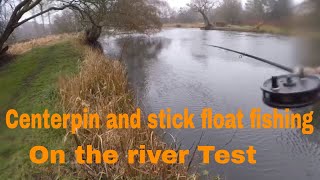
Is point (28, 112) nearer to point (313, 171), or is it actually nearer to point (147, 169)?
point (147, 169)

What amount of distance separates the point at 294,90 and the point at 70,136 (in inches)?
147

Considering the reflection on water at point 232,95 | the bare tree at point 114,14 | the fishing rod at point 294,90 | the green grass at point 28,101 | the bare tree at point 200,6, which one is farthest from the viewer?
the bare tree at point 200,6

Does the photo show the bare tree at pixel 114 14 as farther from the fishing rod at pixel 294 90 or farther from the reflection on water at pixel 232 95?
the fishing rod at pixel 294 90

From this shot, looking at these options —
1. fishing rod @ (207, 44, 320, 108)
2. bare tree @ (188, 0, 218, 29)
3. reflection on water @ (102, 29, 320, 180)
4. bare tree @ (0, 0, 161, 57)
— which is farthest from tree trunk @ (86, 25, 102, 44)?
bare tree @ (188, 0, 218, 29)


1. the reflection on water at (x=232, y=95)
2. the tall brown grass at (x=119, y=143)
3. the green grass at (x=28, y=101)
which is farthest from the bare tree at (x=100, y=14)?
the tall brown grass at (x=119, y=143)

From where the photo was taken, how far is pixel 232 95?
33.8 feet

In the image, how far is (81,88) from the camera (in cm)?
796

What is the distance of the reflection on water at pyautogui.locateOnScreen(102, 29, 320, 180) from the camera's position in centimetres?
573

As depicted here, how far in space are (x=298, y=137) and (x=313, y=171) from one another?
4.39 ft

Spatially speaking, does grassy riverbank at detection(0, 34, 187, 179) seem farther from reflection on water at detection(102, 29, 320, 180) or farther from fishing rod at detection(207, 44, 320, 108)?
fishing rod at detection(207, 44, 320, 108)

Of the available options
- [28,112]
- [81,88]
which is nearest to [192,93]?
[81,88]

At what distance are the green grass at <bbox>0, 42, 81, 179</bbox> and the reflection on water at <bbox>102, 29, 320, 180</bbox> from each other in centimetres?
262

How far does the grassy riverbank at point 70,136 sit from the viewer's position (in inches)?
180

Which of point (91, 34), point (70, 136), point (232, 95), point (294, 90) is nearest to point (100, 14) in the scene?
point (91, 34)
